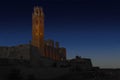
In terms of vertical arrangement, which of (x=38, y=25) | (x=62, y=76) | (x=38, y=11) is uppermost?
(x=38, y=11)

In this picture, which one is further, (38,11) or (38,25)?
(38,11)

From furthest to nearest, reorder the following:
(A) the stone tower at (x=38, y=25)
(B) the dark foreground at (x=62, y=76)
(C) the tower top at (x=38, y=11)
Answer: (C) the tower top at (x=38, y=11), (A) the stone tower at (x=38, y=25), (B) the dark foreground at (x=62, y=76)

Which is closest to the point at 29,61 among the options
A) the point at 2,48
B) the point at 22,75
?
the point at 2,48

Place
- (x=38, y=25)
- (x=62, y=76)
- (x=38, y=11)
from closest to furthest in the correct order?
1. (x=62, y=76)
2. (x=38, y=25)
3. (x=38, y=11)

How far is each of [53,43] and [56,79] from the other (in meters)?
59.6

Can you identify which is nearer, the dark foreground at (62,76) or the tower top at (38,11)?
the dark foreground at (62,76)

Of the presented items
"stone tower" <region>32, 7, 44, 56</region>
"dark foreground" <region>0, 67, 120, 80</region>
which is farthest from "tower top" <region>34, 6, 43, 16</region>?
"dark foreground" <region>0, 67, 120, 80</region>

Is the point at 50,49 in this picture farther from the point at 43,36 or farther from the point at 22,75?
the point at 22,75

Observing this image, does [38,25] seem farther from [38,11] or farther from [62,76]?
[62,76]

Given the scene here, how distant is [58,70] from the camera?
4072 centimetres

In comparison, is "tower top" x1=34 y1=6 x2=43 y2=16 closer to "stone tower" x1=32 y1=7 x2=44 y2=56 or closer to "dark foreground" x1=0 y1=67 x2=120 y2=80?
"stone tower" x1=32 y1=7 x2=44 y2=56

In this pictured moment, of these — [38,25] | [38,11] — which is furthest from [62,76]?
[38,11]

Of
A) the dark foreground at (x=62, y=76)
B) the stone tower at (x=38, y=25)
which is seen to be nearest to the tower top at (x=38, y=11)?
the stone tower at (x=38, y=25)

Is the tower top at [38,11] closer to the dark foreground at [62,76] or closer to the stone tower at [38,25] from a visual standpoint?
the stone tower at [38,25]
